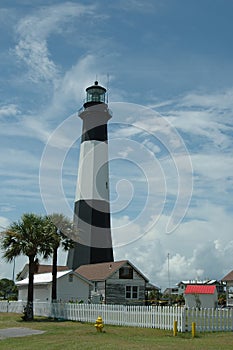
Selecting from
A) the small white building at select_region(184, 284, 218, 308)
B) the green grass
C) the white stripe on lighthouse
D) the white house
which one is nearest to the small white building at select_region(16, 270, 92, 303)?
the white house

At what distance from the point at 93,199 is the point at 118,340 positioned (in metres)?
31.8

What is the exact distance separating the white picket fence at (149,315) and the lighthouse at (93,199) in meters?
17.1

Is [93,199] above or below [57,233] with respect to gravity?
above

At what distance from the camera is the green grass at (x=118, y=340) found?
16.8 meters

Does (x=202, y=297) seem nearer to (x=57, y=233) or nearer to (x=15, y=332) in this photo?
(x=57, y=233)

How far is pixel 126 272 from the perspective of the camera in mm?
45438

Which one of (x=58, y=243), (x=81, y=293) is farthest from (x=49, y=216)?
(x=81, y=293)

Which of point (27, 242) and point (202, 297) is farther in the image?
point (202, 297)

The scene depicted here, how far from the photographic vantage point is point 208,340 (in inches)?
757

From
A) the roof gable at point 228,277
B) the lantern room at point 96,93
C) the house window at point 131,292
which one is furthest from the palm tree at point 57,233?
the lantern room at point 96,93

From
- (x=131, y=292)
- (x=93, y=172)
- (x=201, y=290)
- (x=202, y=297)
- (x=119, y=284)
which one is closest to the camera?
(x=119, y=284)

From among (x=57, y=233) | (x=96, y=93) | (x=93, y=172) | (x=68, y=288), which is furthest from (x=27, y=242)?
(x=96, y=93)

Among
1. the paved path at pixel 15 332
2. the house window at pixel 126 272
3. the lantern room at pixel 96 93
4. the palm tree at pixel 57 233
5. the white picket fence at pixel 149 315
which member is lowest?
the paved path at pixel 15 332

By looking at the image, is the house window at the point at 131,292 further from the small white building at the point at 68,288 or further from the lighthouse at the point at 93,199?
the lighthouse at the point at 93,199
